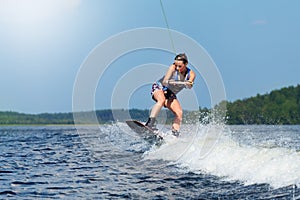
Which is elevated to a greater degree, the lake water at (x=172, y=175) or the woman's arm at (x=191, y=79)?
the woman's arm at (x=191, y=79)

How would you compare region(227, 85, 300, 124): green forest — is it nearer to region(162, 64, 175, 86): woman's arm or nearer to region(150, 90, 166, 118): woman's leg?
region(150, 90, 166, 118): woman's leg

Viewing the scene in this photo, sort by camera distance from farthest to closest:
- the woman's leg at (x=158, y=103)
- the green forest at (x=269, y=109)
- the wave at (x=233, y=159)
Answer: the green forest at (x=269, y=109)
the woman's leg at (x=158, y=103)
the wave at (x=233, y=159)

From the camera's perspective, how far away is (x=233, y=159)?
29.0ft

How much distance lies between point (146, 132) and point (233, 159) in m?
4.05

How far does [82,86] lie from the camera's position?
13.5m

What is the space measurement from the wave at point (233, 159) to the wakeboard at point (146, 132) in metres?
0.24

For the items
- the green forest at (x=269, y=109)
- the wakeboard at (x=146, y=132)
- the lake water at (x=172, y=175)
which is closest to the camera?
the lake water at (x=172, y=175)

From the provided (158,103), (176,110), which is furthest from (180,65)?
(176,110)

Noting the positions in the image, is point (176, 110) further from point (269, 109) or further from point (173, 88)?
point (269, 109)

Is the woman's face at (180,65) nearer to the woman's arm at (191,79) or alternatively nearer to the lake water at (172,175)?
the woman's arm at (191,79)

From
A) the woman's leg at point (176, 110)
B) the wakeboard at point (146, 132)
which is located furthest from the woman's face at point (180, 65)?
the wakeboard at point (146, 132)

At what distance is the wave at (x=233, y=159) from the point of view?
709cm

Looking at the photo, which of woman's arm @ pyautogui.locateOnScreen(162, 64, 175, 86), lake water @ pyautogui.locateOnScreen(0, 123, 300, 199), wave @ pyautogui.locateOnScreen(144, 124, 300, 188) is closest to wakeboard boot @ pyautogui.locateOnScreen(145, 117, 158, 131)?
wave @ pyautogui.locateOnScreen(144, 124, 300, 188)

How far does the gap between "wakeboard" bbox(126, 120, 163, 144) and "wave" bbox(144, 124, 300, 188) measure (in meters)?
0.24
